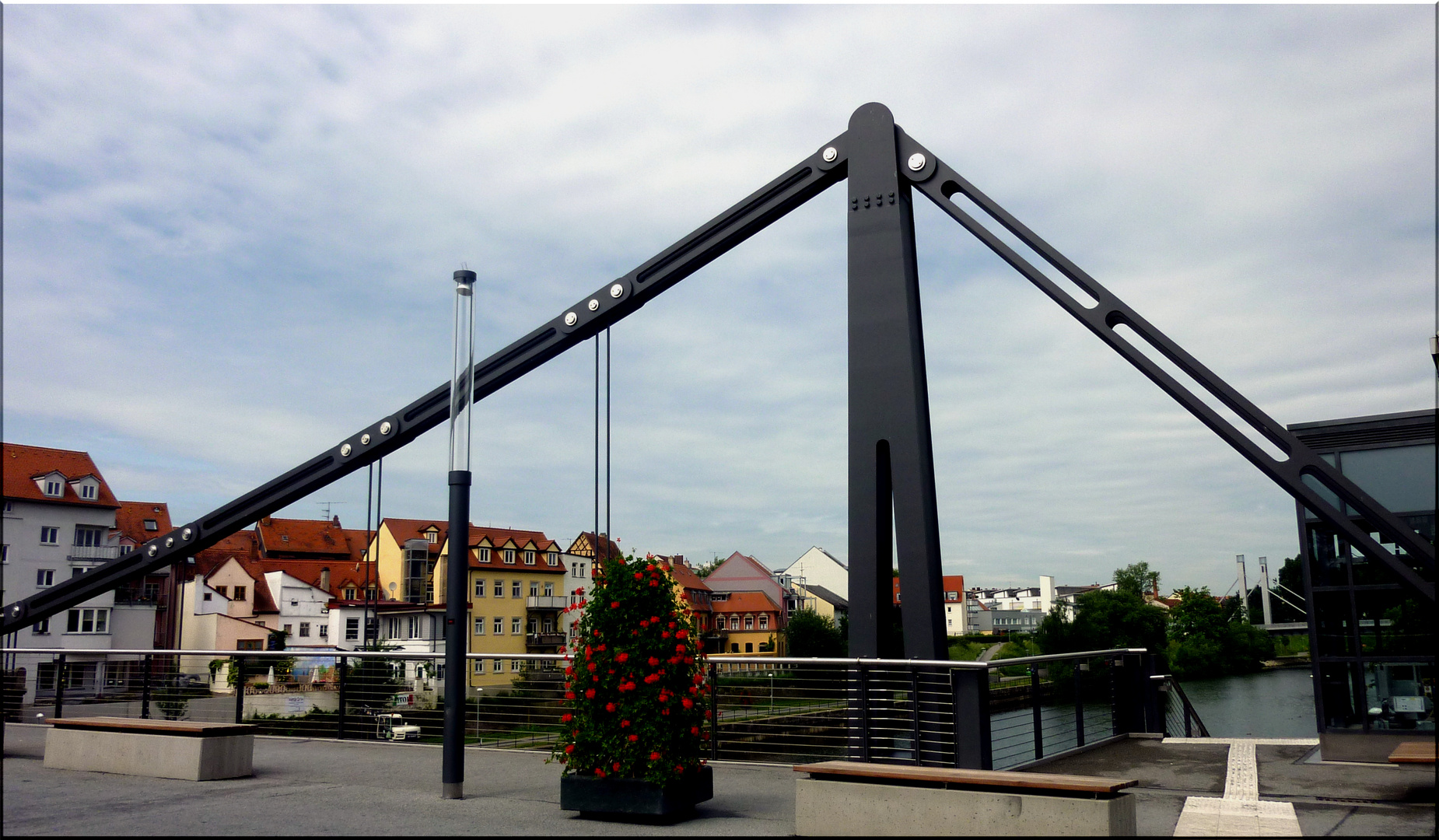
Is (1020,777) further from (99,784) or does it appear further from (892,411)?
(99,784)

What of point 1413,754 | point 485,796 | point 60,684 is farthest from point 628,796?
point 60,684

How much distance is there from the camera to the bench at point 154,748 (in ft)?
27.3

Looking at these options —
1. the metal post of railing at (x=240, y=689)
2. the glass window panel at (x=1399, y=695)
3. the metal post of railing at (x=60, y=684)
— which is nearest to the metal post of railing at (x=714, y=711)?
the metal post of railing at (x=240, y=689)

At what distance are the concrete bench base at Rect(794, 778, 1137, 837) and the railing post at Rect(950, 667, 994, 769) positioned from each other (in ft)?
10.2

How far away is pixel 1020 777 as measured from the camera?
5.47 m

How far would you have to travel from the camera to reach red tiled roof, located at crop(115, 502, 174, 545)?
61656 mm

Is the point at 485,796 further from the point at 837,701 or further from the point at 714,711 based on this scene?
the point at 837,701

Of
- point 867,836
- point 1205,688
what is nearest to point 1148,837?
point 867,836

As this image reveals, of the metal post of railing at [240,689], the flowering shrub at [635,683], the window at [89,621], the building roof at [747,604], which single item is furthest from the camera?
the building roof at [747,604]

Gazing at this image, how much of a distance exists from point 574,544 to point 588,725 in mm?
63182

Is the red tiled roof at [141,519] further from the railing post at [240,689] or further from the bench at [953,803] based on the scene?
the bench at [953,803]

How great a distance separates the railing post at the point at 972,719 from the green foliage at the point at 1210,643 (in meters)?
61.6

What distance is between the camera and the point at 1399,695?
380 inches

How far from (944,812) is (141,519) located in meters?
68.1
